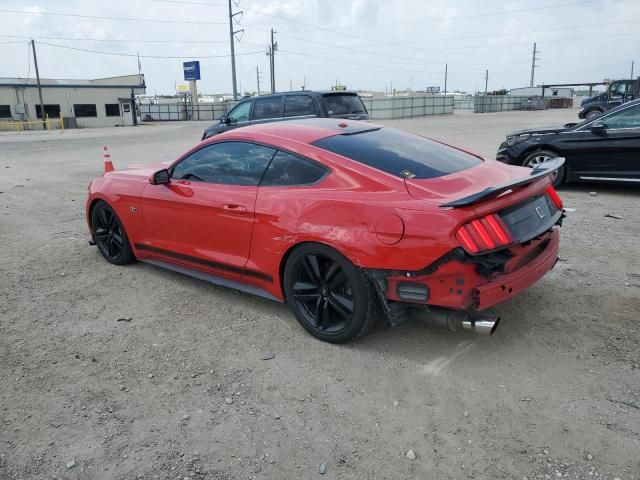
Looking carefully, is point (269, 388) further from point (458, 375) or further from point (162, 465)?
point (458, 375)

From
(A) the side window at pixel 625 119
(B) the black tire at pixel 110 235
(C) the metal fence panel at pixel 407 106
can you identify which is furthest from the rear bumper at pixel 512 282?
(C) the metal fence panel at pixel 407 106

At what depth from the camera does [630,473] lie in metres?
2.36

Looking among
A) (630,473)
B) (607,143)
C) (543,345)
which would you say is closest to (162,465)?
(630,473)

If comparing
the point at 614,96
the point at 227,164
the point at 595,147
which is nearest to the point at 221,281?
the point at 227,164

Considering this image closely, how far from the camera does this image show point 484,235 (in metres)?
3.00

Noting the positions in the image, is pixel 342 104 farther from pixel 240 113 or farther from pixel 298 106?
pixel 240 113

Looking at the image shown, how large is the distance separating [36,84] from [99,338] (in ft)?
161

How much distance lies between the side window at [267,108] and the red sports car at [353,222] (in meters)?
7.82

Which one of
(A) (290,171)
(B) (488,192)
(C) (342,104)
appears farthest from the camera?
(C) (342,104)

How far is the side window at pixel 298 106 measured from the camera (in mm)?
11492

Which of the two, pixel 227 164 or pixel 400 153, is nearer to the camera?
pixel 400 153

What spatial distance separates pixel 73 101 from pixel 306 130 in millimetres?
50088

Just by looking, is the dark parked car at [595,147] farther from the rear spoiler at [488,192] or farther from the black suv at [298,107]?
the rear spoiler at [488,192]

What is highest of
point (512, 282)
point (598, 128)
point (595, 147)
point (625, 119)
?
point (625, 119)
